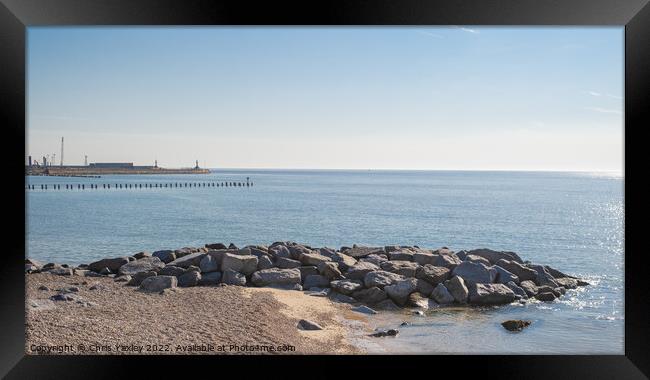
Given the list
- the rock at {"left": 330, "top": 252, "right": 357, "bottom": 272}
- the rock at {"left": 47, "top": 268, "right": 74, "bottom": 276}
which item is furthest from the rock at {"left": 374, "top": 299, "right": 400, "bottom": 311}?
the rock at {"left": 47, "top": 268, "right": 74, "bottom": 276}

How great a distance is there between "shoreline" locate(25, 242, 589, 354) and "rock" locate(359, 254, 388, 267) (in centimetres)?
3

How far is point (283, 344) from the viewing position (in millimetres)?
5797

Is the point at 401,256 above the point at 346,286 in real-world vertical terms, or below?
above

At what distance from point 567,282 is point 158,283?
850 centimetres

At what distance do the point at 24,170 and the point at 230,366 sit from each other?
235 cm

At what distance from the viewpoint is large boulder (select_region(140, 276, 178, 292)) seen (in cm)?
785

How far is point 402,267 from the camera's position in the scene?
9.22m

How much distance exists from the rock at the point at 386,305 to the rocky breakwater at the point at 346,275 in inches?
0.4

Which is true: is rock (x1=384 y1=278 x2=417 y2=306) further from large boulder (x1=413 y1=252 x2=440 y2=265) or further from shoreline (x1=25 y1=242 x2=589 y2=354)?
large boulder (x1=413 y1=252 x2=440 y2=265)

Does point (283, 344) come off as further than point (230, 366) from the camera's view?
Yes

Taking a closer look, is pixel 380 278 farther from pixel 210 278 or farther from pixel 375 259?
pixel 210 278

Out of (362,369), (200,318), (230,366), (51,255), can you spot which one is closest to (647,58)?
(362,369)

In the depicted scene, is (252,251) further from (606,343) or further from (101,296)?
(606,343)

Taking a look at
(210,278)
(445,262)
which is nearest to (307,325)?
(210,278)
